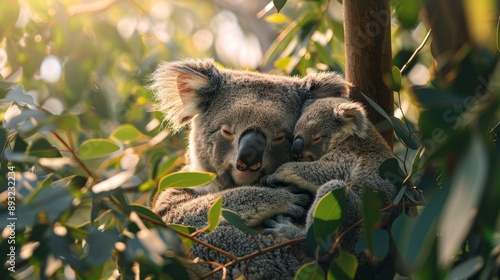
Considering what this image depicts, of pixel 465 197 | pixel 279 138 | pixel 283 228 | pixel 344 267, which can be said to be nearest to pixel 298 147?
pixel 279 138

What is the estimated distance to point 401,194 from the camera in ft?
7.47

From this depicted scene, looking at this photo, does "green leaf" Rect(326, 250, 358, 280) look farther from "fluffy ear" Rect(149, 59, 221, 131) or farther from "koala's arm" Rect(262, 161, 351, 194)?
"fluffy ear" Rect(149, 59, 221, 131)

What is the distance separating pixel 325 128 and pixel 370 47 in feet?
1.49

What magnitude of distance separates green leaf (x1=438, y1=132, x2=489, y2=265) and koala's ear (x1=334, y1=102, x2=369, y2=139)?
176 cm

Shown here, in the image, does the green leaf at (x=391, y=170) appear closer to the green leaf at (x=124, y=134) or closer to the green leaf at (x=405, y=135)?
the green leaf at (x=405, y=135)

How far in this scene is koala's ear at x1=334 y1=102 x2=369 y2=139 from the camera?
3041 millimetres

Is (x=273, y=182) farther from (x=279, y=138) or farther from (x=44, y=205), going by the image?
(x=44, y=205)

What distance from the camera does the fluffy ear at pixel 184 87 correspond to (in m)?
3.58

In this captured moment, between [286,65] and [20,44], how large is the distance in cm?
213

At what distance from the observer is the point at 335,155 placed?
3082mm

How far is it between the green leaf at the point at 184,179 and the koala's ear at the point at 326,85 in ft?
4.11

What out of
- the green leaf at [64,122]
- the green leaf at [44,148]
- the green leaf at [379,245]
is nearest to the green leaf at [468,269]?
the green leaf at [379,245]

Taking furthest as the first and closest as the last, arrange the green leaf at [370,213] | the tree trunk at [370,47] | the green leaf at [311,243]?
the tree trunk at [370,47] < the green leaf at [311,243] < the green leaf at [370,213]

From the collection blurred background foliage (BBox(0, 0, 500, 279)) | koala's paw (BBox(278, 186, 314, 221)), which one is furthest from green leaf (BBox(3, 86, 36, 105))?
koala's paw (BBox(278, 186, 314, 221))
